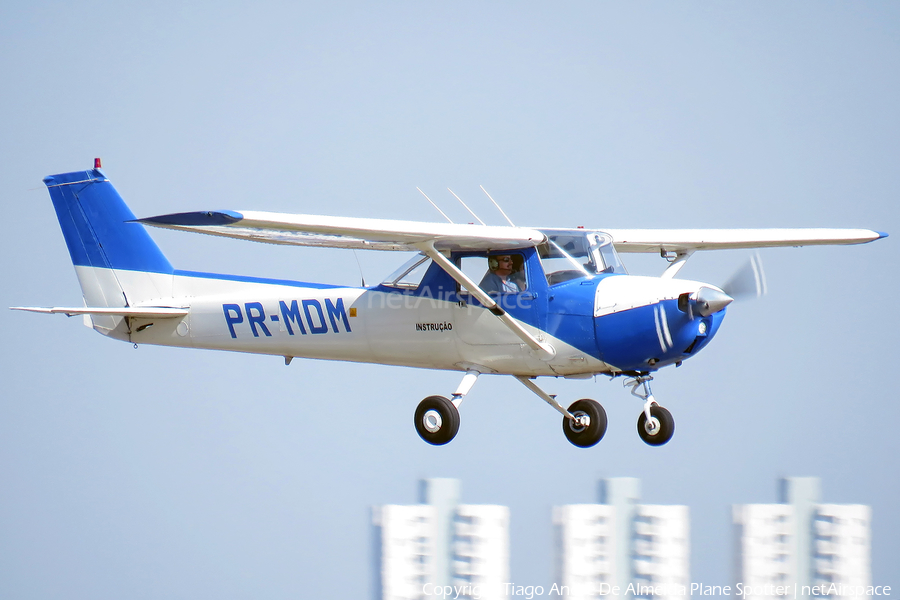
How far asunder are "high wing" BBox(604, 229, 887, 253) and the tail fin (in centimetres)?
622

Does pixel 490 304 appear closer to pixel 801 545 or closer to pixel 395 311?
pixel 395 311

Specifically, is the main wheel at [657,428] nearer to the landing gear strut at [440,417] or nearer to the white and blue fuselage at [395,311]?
the white and blue fuselage at [395,311]

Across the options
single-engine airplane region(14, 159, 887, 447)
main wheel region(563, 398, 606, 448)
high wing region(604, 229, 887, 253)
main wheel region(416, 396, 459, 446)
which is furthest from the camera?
high wing region(604, 229, 887, 253)

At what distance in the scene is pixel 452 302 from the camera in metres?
12.0

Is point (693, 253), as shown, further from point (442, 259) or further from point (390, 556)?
point (390, 556)

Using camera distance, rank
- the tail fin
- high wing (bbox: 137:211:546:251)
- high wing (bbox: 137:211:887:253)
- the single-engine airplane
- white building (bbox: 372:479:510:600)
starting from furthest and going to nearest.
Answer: white building (bbox: 372:479:510:600) → the tail fin → the single-engine airplane → high wing (bbox: 137:211:887:253) → high wing (bbox: 137:211:546:251)

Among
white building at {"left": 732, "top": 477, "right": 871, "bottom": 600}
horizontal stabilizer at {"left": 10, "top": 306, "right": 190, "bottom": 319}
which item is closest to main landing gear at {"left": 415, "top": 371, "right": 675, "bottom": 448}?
horizontal stabilizer at {"left": 10, "top": 306, "right": 190, "bottom": 319}

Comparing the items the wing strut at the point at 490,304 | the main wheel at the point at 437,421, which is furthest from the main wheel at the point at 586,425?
the main wheel at the point at 437,421

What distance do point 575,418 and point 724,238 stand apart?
3332mm

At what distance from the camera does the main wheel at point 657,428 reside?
12227 mm

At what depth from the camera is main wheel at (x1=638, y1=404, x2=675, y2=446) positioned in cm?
1223

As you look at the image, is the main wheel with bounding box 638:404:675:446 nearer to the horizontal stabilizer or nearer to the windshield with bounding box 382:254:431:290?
the windshield with bounding box 382:254:431:290

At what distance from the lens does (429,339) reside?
12141mm

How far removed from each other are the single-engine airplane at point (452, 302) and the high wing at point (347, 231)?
20mm
